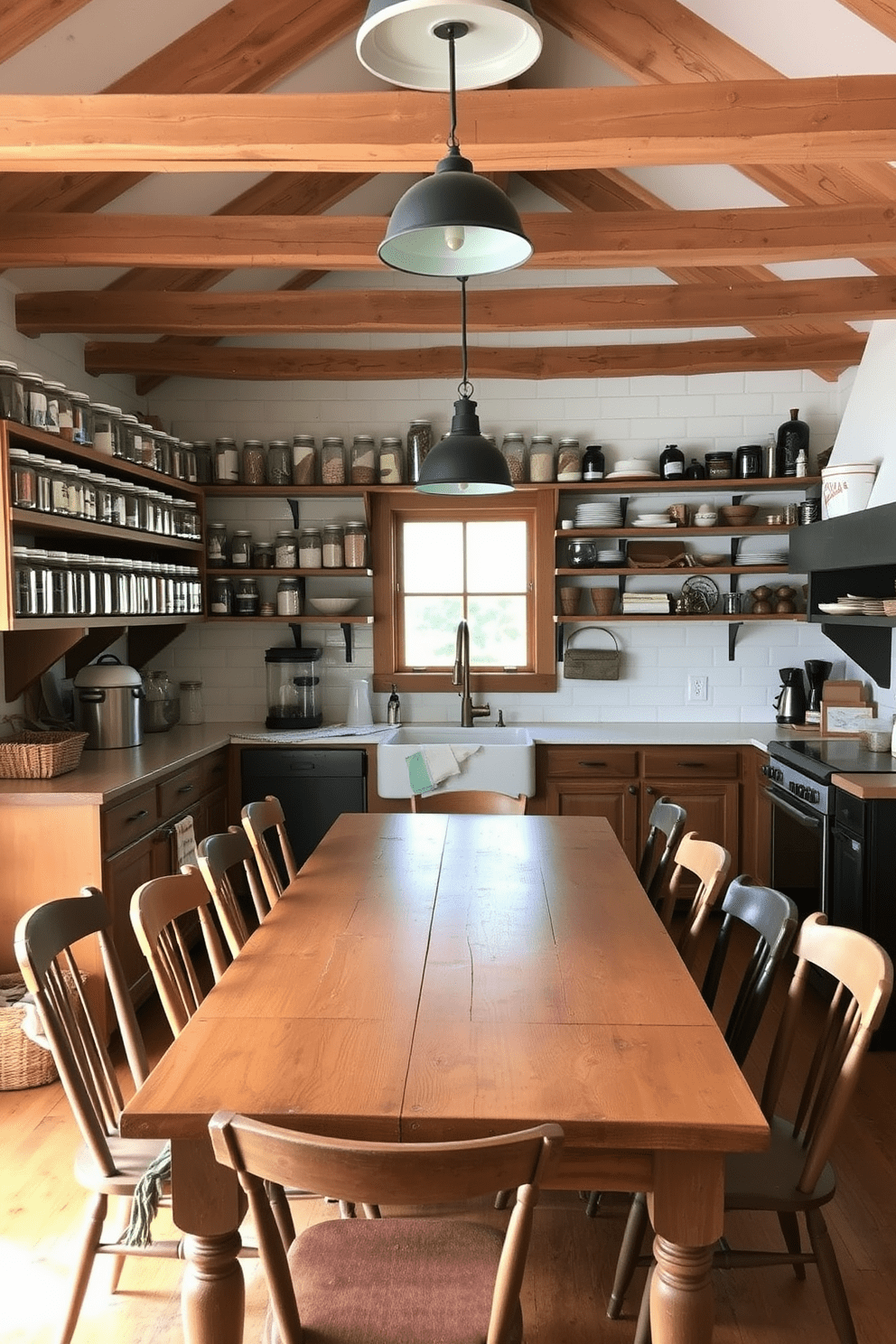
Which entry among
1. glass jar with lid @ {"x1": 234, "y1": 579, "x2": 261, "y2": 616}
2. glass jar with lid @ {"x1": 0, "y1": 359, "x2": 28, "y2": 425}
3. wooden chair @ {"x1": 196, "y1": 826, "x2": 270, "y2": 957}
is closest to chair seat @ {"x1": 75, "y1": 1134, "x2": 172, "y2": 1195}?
wooden chair @ {"x1": 196, "y1": 826, "x2": 270, "y2": 957}

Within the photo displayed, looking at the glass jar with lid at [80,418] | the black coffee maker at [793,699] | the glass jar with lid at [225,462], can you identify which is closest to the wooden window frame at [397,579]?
the glass jar with lid at [225,462]

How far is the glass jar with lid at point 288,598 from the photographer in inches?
222

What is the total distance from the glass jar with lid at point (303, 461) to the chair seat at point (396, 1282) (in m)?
4.17

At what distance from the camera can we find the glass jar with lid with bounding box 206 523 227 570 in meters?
5.65

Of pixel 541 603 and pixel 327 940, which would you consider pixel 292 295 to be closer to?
pixel 541 603

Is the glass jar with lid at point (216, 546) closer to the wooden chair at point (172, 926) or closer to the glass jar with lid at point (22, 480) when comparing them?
the glass jar with lid at point (22, 480)

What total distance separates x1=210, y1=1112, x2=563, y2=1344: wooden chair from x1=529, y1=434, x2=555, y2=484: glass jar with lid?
4.15 metres

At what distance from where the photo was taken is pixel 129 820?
3.80 metres

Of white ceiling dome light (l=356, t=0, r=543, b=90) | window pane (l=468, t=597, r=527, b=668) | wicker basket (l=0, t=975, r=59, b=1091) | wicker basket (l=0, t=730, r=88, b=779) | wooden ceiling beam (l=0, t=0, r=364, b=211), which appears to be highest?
wooden ceiling beam (l=0, t=0, r=364, b=211)

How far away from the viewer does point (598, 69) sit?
4.25 m

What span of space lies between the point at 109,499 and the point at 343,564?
1.58m

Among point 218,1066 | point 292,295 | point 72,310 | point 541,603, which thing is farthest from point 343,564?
point 218,1066

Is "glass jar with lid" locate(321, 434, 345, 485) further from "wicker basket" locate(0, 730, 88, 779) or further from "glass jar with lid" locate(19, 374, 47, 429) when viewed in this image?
"wicker basket" locate(0, 730, 88, 779)

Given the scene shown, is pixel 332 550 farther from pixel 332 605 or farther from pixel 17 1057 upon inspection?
pixel 17 1057
